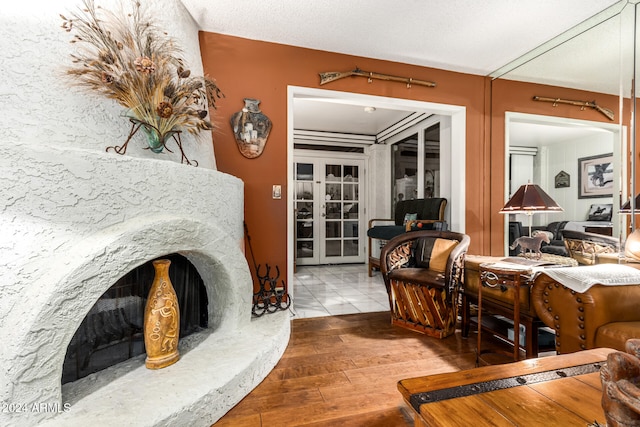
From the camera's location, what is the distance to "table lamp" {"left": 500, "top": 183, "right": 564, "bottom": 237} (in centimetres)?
229

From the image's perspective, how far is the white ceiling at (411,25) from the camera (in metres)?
2.21

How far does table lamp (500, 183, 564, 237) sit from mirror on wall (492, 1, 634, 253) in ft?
0.45

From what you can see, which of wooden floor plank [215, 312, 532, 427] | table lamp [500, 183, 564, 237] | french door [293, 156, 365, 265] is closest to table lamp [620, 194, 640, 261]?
table lamp [500, 183, 564, 237]

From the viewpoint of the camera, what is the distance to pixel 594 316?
1.46 m

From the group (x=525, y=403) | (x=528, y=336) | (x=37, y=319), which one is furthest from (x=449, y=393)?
(x=37, y=319)

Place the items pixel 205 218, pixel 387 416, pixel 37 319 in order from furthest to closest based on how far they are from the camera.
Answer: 1. pixel 205 218
2. pixel 387 416
3. pixel 37 319

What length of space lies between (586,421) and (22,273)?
189 cm

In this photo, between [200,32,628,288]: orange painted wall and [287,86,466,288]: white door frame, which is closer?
[200,32,628,288]: orange painted wall

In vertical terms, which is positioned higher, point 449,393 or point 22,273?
point 22,273

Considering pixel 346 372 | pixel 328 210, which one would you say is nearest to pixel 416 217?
pixel 328 210

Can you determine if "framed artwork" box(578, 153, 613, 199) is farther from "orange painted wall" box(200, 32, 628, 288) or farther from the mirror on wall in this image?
"orange painted wall" box(200, 32, 628, 288)

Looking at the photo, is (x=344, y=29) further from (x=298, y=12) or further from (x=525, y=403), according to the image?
(x=525, y=403)

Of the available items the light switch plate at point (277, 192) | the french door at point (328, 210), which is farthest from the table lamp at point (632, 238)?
the french door at point (328, 210)

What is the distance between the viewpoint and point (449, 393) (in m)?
0.89
